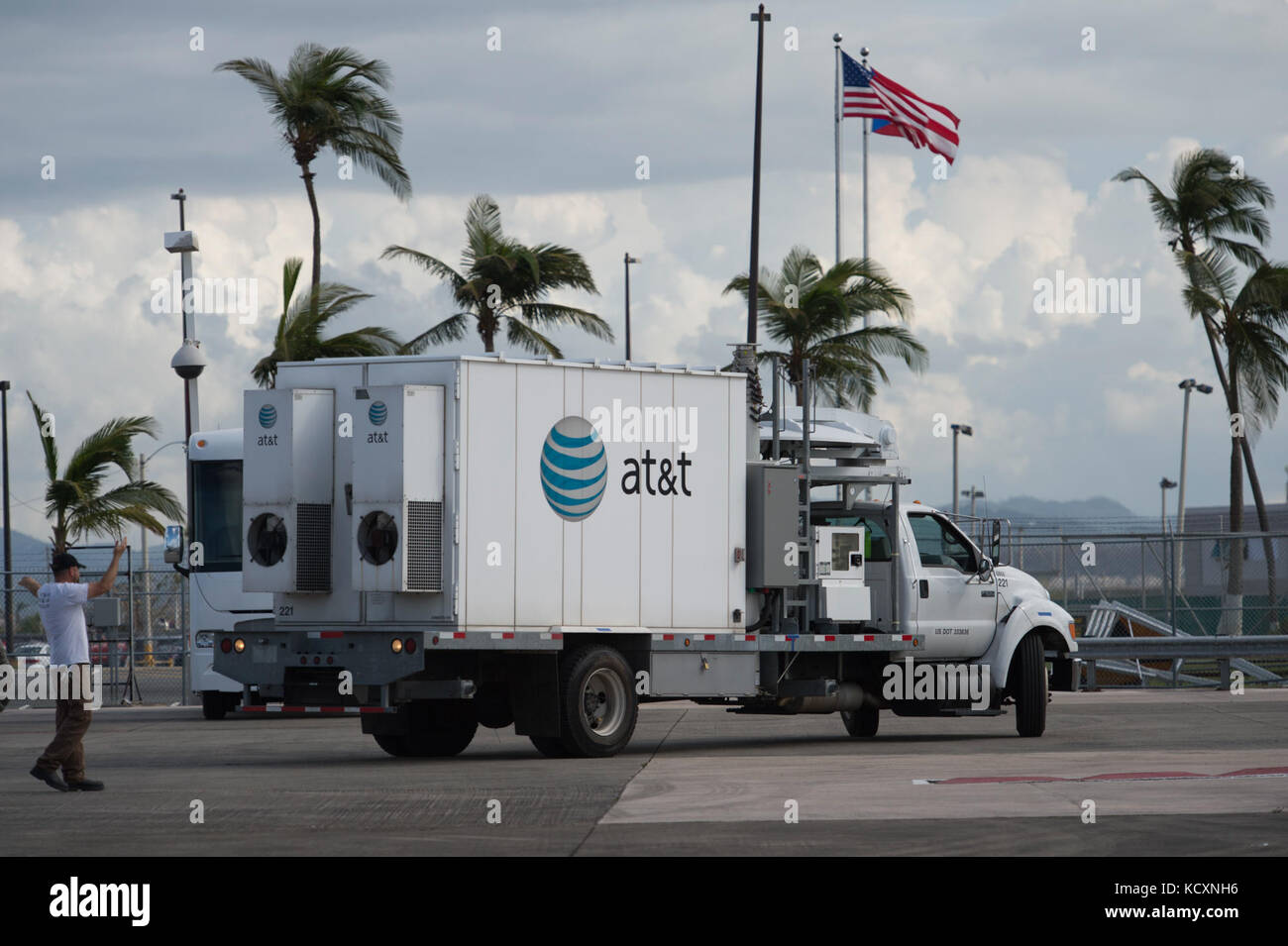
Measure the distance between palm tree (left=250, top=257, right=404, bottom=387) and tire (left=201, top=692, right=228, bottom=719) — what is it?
711 cm

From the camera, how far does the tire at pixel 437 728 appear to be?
57.1 ft

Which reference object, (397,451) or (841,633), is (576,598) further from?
(841,633)

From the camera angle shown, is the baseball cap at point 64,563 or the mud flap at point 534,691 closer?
the baseball cap at point 64,563

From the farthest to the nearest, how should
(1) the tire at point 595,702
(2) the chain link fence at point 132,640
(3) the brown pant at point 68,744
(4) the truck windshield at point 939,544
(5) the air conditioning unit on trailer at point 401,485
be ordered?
(2) the chain link fence at point 132,640, (4) the truck windshield at point 939,544, (1) the tire at point 595,702, (5) the air conditioning unit on trailer at point 401,485, (3) the brown pant at point 68,744

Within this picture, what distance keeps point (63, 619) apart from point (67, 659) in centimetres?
31

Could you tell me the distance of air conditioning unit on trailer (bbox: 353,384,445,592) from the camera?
1539cm

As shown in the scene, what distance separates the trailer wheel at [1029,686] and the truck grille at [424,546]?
266 inches

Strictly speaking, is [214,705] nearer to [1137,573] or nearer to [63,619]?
[63,619]

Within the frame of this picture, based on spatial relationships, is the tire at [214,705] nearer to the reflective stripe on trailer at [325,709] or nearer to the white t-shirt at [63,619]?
the reflective stripe on trailer at [325,709]

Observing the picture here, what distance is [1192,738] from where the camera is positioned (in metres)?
18.3

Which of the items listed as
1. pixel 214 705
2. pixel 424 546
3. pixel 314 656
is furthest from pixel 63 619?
pixel 214 705

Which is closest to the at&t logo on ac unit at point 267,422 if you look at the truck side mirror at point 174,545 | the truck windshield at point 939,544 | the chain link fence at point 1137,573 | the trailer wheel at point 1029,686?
the truck windshield at point 939,544
